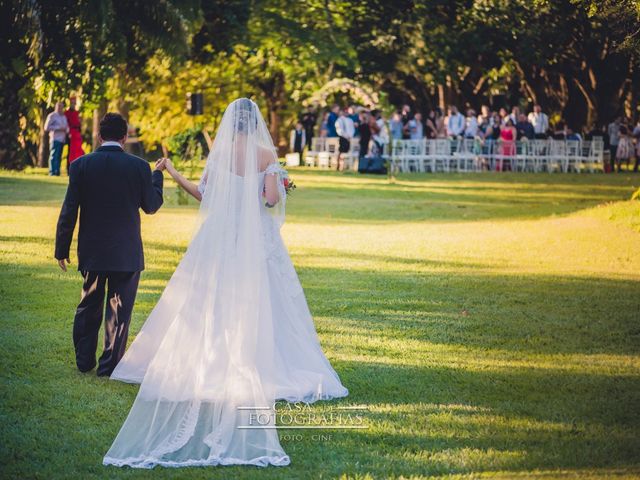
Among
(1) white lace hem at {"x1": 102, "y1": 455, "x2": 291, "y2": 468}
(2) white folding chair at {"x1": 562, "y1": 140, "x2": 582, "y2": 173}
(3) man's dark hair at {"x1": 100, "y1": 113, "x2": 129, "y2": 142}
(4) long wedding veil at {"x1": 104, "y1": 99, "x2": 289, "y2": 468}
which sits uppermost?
(3) man's dark hair at {"x1": 100, "y1": 113, "x2": 129, "y2": 142}

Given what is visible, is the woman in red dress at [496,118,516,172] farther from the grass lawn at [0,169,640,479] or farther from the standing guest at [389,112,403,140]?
the grass lawn at [0,169,640,479]

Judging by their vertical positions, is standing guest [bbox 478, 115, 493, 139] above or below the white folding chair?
above

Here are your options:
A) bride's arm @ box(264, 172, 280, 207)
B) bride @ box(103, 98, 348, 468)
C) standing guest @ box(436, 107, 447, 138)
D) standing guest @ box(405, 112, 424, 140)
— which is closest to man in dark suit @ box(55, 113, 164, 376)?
bride @ box(103, 98, 348, 468)

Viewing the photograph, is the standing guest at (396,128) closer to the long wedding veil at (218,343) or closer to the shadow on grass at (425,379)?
the shadow on grass at (425,379)

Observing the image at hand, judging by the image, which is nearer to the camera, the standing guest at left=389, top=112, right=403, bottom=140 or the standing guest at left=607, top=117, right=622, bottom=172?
the standing guest at left=389, top=112, right=403, bottom=140

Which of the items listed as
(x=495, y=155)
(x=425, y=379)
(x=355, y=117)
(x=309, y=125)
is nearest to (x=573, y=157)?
(x=495, y=155)

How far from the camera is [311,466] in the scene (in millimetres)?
6094

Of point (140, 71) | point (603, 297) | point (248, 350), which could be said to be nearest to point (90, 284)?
point (248, 350)

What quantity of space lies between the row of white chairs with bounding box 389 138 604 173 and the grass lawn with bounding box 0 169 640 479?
1662 centimetres

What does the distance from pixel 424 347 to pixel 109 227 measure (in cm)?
313

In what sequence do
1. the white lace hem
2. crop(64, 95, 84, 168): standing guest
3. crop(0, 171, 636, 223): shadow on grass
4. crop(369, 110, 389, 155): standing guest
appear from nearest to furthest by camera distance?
the white lace hem
crop(0, 171, 636, 223): shadow on grass
crop(64, 95, 84, 168): standing guest
crop(369, 110, 389, 155): standing guest

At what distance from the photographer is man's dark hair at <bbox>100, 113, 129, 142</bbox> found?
804 centimetres

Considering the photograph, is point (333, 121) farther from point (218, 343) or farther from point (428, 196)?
point (218, 343)

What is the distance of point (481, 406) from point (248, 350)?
1.73 m
